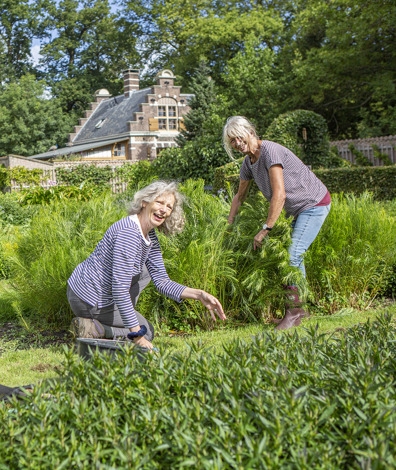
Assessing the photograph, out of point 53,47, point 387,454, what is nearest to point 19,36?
point 53,47

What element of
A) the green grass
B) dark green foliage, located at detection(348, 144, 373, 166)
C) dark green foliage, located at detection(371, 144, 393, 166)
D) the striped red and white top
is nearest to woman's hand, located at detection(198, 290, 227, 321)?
the green grass

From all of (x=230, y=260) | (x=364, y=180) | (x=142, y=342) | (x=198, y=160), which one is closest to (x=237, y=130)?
(x=230, y=260)

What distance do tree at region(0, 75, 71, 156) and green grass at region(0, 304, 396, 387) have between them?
139ft

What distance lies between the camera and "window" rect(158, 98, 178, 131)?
132 ft

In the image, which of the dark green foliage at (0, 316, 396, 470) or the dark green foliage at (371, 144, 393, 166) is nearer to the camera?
the dark green foliage at (0, 316, 396, 470)

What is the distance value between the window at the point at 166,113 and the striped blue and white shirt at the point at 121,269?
124 ft

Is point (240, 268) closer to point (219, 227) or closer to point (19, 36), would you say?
point (219, 227)

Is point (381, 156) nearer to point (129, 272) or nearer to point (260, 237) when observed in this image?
point (260, 237)

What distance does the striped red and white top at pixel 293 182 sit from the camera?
4.23m

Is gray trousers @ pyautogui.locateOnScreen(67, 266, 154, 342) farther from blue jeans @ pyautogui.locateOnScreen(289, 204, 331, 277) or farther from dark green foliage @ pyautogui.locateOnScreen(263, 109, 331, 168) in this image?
dark green foliage @ pyautogui.locateOnScreen(263, 109, 331, 168)

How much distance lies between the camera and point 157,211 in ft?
11.2

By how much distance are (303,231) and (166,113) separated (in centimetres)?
3743

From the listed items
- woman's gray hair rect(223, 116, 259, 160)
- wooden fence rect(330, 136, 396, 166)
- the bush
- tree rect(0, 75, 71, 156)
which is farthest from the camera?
tree rect(0, 75, 71, 156)

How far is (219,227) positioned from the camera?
15.5 feet
